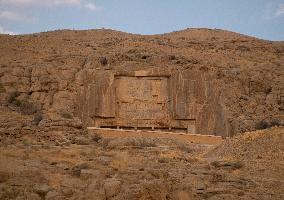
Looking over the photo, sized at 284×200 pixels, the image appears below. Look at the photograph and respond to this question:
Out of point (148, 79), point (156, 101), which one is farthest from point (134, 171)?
point (148, 79)

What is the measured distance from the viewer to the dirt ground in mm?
9992

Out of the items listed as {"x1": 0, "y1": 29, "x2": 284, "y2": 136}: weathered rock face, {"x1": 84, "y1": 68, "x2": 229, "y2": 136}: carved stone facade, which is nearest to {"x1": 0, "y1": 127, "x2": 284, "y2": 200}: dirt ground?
{"x1": 0, "y1": 29, "x2": 284, "y2": 136}: weathered rock face

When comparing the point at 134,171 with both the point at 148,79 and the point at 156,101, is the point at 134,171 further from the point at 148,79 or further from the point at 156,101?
the point at 148,79

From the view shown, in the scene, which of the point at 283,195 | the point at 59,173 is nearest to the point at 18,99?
the point at 59,173

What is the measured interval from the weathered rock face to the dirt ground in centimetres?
313

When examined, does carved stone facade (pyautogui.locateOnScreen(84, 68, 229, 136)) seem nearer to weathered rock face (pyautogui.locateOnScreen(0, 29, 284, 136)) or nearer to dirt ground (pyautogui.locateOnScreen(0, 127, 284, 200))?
weathered rock face (pyautogui.locateOnScreen(0, 29, 284, 136))

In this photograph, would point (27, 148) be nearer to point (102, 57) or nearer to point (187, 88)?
point (187, 88)

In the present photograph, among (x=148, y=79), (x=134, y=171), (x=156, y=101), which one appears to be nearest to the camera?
(x=134, y=171)

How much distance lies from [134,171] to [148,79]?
15.3 m

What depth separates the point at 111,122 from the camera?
25.5m

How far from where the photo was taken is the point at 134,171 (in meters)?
11.2

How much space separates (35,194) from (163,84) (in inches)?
672

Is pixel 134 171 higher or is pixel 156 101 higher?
pixel 156 101

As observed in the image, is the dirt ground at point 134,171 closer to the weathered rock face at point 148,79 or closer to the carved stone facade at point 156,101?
the weathered rock face at point 148,79
